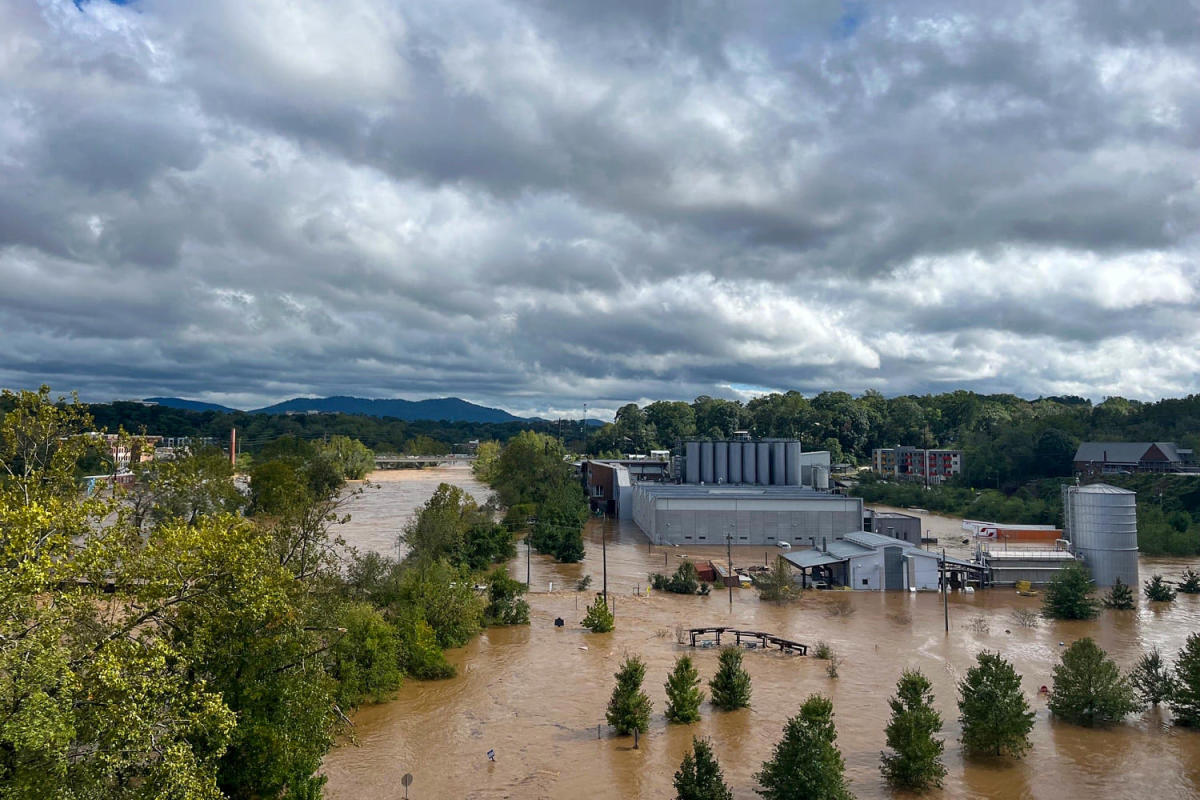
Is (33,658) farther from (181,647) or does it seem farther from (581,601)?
(581,601)

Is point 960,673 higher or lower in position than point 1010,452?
lower

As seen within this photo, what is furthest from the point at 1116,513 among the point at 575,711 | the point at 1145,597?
the point at 575,711

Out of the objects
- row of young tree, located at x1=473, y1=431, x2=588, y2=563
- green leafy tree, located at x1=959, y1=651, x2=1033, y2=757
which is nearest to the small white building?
row of young tree, located at x1=473, y1=431, x2=588, y2=563

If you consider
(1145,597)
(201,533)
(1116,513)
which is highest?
(201,533)

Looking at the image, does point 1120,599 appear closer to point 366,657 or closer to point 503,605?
point 503,605

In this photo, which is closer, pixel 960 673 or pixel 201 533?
pixel 201 533

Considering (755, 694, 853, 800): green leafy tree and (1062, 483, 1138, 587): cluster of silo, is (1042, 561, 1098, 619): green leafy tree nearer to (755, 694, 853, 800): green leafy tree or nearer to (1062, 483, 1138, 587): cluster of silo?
(1062, 483, 1138, 587): cluster of silo
